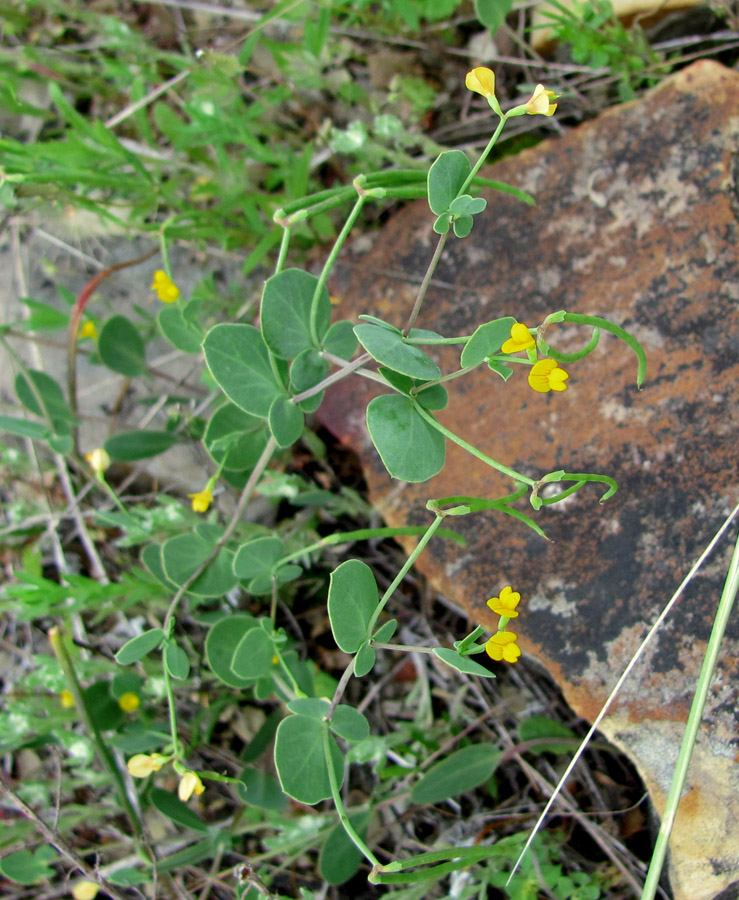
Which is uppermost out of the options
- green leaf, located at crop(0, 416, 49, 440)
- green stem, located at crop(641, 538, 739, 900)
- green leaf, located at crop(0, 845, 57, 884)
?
green leaf, located at crop(0, 416, 49, 440)

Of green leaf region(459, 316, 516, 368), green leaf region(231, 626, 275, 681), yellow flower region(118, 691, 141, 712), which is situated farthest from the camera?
yellow flower region(118, 691, 141, 712)

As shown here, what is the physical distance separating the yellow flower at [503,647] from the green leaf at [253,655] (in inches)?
25.5

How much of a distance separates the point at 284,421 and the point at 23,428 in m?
1.10

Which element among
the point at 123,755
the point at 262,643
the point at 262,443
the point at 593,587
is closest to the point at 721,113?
the point at 593,587

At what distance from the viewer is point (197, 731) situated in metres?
A: 2.37

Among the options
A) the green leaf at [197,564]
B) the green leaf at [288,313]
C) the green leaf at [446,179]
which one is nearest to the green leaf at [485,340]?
the green leaf at [446,179]

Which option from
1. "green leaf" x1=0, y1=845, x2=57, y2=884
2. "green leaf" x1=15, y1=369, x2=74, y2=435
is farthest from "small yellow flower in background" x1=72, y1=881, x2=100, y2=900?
"green leaf" x1=15, y1=369, x2=74, y2=435

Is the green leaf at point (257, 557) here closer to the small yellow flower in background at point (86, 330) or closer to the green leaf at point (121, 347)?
the green leaf at point (121, 347)

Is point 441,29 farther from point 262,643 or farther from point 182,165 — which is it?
point 262,643

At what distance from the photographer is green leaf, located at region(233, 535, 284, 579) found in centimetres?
184

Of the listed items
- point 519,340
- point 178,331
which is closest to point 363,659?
point 519,340

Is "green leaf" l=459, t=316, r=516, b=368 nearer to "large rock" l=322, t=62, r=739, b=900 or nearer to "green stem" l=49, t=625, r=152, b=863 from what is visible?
"large rock" l=322, t=62, r=739, b=900

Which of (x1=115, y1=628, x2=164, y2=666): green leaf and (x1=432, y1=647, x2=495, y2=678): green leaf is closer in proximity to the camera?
(x1=432, y1=647, x2=495, y2=678): green leaf

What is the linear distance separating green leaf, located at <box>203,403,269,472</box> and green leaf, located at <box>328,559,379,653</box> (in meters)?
0.55
